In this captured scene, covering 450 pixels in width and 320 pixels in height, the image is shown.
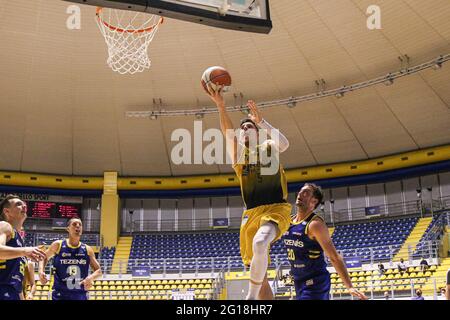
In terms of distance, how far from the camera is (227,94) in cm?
2352

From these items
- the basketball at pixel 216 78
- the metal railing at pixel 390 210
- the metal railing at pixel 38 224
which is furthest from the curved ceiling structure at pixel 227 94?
the basketball at pixel 216 78

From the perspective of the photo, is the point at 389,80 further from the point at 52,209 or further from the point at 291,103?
the point at 52,209

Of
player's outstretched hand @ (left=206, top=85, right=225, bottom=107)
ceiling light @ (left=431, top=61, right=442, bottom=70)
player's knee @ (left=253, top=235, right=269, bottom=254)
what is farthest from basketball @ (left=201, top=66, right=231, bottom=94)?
ceiling light @ (left=431, top=61, right=442, bottom=70)

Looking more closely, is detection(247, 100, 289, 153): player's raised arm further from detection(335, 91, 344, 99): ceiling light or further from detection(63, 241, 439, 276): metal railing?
detection(335, 91, 344, 99): ceiling light

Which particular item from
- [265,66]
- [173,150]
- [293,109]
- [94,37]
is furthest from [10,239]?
[173,150]

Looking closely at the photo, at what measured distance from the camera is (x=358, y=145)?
84.7 ft

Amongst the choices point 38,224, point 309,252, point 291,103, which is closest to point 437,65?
point 291,103

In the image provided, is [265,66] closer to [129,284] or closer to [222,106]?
[129,284]

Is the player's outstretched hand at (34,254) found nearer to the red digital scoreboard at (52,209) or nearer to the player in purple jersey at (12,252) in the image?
the player in purple jersey at (12,252)

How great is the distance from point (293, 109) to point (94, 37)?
921 cm

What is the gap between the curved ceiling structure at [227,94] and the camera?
19062 mm

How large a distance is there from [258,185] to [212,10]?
9.31ft

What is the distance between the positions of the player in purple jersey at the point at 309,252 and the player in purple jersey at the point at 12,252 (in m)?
2.25

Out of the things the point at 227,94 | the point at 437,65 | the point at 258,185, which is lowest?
the point at 258,185
